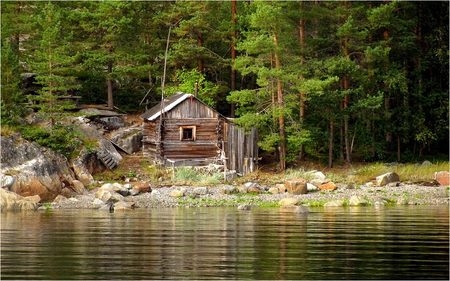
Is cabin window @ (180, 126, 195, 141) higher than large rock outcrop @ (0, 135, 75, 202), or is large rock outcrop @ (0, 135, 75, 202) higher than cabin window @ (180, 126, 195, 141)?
cabin window @ (180, 126, 195, 141)

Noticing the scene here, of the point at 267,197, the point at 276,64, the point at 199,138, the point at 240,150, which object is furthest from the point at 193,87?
the point at 267,197

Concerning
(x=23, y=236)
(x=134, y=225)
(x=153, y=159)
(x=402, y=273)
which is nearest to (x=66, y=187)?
(x=153, y=159)

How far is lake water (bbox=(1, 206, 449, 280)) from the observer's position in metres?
14.0

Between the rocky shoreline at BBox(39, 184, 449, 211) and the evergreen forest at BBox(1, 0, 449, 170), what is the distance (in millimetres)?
6788

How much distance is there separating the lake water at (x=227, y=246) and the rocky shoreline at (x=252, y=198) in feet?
15.4

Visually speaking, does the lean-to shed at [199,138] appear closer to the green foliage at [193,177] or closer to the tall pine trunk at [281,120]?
the tall pine trunk at [281,120]

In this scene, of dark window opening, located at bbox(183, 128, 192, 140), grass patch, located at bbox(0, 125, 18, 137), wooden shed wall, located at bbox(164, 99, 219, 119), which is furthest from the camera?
dark window opening, located at bbox(183, 128, 192, 140)

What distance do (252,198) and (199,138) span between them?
10.3m

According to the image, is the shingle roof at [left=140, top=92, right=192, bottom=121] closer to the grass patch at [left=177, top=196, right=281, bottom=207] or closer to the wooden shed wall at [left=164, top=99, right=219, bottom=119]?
the wooden shed wall at [left=164, top=99, right=219, bottom=119]

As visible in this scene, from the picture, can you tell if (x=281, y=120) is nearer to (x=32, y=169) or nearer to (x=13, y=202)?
(x=32, y=169)

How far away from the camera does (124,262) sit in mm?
15289

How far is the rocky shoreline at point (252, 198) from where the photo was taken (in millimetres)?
32094

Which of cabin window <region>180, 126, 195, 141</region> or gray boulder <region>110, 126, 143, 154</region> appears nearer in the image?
cabin window <region>180, 126, 195, 141</region>

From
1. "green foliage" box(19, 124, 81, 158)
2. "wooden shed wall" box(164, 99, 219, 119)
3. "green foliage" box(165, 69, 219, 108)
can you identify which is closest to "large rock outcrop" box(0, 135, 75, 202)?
"green foliage" box(19, 124, 81, 158)
